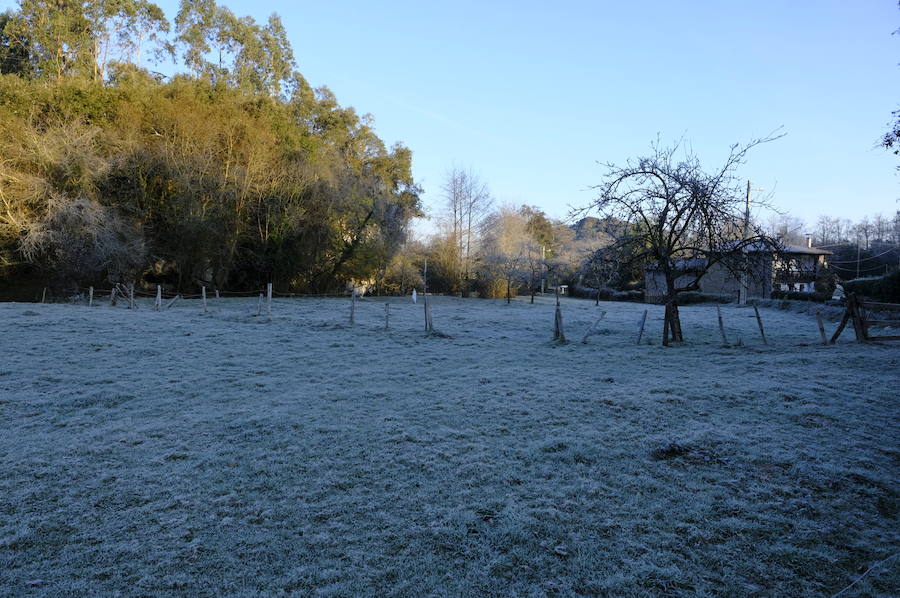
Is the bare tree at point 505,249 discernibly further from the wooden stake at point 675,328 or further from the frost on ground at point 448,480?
the frost on ground at point 448,480

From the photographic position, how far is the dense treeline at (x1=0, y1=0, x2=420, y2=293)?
23375 mm

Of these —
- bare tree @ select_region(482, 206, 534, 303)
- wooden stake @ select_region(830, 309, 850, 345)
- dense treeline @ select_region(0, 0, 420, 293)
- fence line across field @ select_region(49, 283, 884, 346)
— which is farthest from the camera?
bare tree @ select_region(482, 206, 534, 303)

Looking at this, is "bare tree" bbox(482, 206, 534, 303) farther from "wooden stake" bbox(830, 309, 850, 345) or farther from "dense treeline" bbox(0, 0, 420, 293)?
"wooden stake" bbox(830, 309, 850, 345)

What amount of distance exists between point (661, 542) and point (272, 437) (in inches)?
165

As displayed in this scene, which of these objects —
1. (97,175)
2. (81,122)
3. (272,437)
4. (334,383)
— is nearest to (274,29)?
(81,122)

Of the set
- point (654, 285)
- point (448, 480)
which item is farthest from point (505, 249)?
point (448, 480)

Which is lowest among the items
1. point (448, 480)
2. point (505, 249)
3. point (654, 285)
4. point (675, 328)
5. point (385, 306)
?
point (448, 480)

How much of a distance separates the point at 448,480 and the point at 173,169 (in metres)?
27.7

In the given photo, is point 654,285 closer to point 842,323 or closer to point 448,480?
point 842,323

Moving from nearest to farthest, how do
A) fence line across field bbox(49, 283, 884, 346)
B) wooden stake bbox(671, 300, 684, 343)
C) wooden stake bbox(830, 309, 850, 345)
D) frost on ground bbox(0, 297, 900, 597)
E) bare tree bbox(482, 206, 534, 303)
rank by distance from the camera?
frost on ground bbox(0, 297, 900, 597) < wooden stake bbox(830, 309, 850, 345) < fence line across field bbox(49, 283, 884, 346) < wooden stake bbox(671, 300, 684, 343) < bare tree bbox(482, 206, 534, 303)

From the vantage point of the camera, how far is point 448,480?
4.67m

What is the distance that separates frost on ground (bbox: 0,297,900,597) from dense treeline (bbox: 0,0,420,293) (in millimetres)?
17399

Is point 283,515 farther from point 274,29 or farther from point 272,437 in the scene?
point 274,29

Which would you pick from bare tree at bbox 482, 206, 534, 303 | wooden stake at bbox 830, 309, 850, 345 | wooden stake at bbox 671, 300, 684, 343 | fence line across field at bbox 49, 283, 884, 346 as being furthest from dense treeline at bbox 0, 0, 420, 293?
wooden stake at bbox 830, 309, 850, 345
